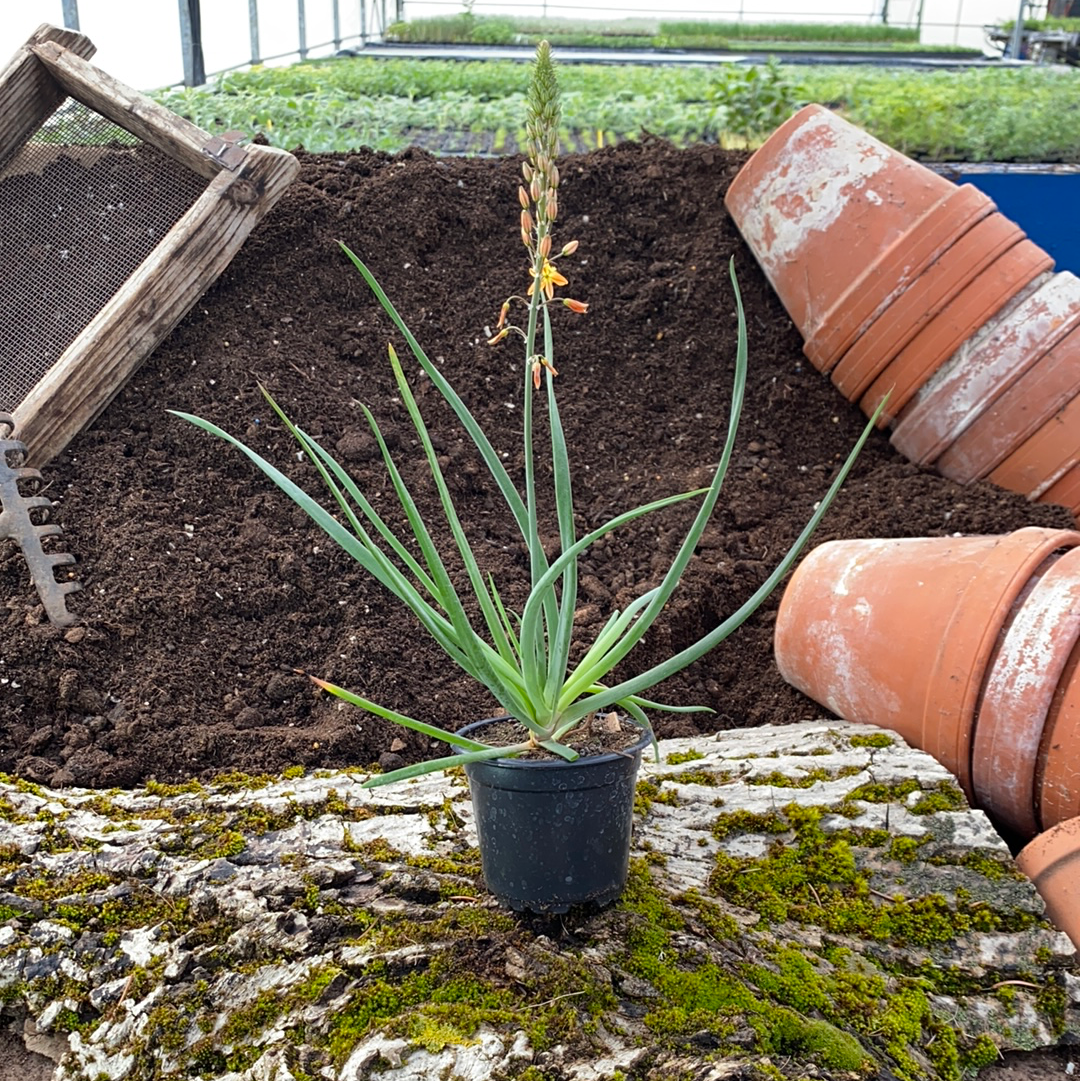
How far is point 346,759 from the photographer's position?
2.05 meters

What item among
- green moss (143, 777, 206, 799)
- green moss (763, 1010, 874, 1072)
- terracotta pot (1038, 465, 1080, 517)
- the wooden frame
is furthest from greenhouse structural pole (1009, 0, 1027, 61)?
green moss (763, 1010, 874, 1072)

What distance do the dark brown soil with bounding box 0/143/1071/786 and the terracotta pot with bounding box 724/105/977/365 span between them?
0.76 ft

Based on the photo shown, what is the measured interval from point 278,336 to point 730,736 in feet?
5.94

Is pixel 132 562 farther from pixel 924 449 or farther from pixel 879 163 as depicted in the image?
pixel 879 163

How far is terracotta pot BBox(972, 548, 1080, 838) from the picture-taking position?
5.51ft

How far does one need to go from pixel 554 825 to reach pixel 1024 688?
909 millimetres

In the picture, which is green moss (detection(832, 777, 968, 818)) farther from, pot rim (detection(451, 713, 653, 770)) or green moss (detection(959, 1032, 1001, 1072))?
pot rim (detection(451, 713, 653, 770))

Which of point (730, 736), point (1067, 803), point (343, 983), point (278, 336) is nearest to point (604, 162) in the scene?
point (278, 336)

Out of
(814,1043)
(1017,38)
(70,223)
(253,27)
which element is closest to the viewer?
(814,1043)

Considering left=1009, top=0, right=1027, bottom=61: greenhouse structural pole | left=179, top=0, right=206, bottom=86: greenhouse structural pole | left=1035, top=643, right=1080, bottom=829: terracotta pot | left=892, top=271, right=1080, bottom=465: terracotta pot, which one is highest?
left=1009, top=0, right=1027, bottom=61: greenhouse structural pole

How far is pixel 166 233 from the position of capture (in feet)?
9.78

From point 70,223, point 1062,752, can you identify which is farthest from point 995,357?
point 70,223

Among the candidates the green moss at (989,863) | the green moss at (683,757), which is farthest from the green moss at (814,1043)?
the green moss at (683,757)

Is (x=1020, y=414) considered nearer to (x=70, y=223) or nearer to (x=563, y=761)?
(x=563, y=761)
